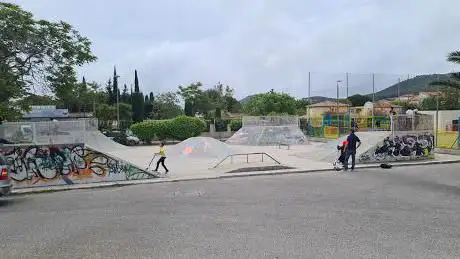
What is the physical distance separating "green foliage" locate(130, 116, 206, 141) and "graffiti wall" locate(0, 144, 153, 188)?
2834cm

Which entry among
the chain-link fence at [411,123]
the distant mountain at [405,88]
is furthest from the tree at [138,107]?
the chain-link fence at [411,123]

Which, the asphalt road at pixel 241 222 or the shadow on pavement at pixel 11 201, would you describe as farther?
the shadow on pavement at pixel 11 201

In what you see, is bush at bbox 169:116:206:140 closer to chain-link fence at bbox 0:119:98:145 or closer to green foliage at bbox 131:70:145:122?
green foliage at bbox 131:70:145:122

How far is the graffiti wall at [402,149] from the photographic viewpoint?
886 inches

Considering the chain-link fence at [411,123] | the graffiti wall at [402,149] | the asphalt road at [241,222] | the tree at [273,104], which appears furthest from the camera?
the tree at [273,104]

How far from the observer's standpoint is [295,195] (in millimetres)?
12375

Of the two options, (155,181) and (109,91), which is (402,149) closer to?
(155,181)

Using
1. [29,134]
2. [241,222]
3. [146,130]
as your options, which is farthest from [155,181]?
[146,130]

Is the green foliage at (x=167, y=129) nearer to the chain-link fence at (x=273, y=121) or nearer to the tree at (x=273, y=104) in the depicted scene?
the chain-link fence at (x=273, y=121)

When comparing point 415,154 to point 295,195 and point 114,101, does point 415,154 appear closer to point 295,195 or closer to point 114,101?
point 295,195

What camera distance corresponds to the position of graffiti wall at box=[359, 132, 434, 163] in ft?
73.8

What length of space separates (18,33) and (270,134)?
28.3 metres

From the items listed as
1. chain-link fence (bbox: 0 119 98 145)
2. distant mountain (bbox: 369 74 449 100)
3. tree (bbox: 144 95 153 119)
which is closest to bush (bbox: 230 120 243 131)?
tree (bbox: 144 95 153 119)

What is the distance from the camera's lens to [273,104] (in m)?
67.9
